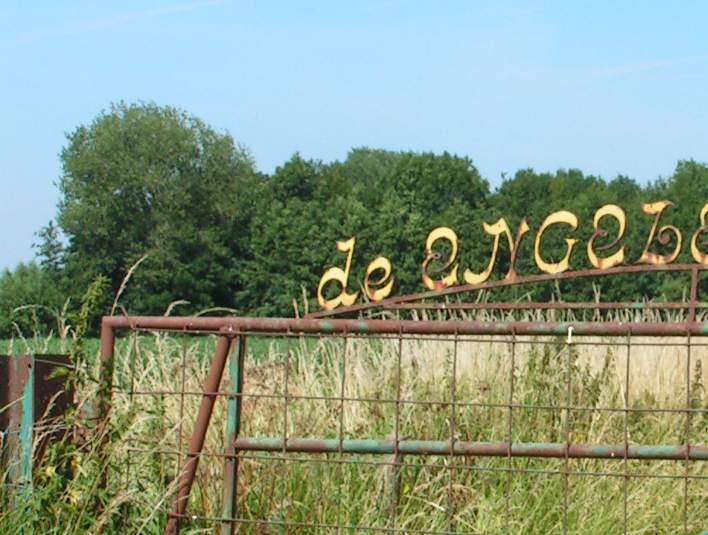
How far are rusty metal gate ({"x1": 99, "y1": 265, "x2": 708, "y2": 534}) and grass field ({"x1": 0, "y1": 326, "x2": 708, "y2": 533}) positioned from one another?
12mm

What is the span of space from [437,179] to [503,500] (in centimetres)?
4386

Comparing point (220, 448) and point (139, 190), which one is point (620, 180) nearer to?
point (139, 190)

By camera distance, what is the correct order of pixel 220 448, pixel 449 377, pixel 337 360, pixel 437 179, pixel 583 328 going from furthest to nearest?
pixel 437 179 → pixel 337 360 → pixel 449 377 → pixel 220 448 → pixel 583 328

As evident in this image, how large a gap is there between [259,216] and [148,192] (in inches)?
457

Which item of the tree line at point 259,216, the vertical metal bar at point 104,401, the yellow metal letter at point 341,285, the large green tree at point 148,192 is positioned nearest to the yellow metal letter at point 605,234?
the yellow metal letter at point 341,285

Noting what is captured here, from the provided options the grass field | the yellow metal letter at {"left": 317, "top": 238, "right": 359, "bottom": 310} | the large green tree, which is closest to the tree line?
the large green tree

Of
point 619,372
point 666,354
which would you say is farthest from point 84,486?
point 666,354

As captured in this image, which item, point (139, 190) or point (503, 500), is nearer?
point (503, 500)

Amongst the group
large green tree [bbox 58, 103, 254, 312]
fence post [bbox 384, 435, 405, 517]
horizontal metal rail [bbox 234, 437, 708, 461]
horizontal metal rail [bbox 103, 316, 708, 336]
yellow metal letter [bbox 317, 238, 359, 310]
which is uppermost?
large green tree [bbox 58, 103, 254, 312]

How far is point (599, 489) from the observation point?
8.16 metres

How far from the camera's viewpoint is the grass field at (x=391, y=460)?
709cm

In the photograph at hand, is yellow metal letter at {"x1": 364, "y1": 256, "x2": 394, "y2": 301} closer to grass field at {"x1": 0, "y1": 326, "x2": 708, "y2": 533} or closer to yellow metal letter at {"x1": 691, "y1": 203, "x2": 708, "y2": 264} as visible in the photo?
yellow metal letter at {"x1": 691, "y1": 203, "x2": 708, "y2": 264}

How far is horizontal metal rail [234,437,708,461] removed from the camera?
261 inches

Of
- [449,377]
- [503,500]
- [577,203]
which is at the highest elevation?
[577,203]
